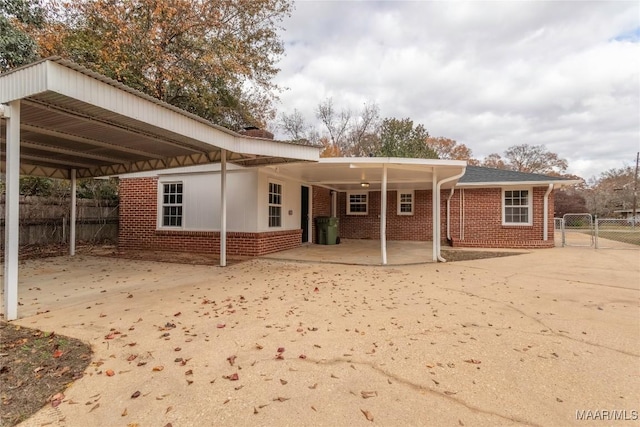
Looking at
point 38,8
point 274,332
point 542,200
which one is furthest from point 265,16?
point 274,332

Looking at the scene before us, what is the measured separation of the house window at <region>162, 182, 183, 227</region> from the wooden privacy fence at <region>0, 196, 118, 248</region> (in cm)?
415

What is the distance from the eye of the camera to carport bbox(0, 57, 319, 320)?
12.5ft

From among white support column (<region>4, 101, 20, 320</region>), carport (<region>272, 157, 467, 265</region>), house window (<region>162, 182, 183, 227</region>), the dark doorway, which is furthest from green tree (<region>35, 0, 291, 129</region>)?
white support column (<region>4, 101, 20, 320</region>)

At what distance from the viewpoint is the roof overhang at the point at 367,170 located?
8.06 meters

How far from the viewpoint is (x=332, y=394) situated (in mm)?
2406

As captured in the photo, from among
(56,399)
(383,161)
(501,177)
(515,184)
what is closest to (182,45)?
Result: (383,161)

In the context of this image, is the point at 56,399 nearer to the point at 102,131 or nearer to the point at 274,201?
the point at 102,131

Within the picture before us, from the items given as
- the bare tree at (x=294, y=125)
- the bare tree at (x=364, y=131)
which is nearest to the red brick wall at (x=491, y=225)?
the bare tree at (x=364, y=131)

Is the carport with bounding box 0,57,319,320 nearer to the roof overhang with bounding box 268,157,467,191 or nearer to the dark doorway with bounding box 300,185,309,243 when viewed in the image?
the roof overhang with bounding box 268,157,467,191

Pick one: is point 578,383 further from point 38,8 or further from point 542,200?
point 38,8

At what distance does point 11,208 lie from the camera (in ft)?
12.8

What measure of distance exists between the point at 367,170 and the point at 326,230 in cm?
374

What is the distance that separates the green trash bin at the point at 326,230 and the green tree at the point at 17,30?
11880 millimetres

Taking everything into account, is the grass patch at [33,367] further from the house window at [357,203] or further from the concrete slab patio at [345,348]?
the house window at [357,203]
